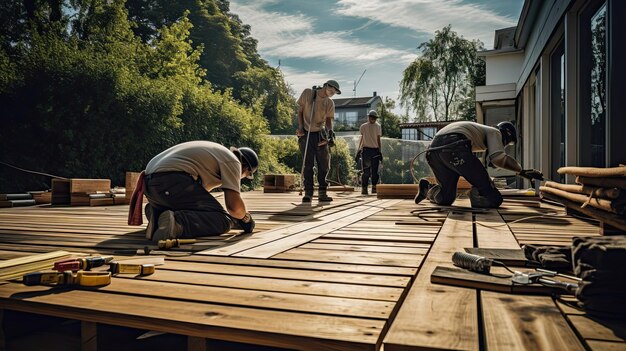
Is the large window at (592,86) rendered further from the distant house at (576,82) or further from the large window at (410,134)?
the large window at (410,134)

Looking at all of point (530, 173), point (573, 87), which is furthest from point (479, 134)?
point (573, 87)

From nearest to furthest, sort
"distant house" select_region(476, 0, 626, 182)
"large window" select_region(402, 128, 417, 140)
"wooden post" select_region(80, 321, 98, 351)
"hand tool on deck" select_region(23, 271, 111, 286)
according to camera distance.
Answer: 1. "wooden post" select_region(80, 321, 98, 351)
2. "hand tool on deck" select_region(23, 271, 111, 286)
3. "distant house" select_region(476, 0, 626, 182)
4. "large window" select_region(402, 128, 417, 140)

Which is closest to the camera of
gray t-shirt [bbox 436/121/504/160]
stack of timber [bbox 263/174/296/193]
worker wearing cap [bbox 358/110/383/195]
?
gray t-shirt [bbox 436/121/504/160]

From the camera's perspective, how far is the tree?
27641mm

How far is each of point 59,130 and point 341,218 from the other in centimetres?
594

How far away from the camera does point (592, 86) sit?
433cm

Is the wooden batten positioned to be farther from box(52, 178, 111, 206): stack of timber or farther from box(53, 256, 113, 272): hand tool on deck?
box(53, 256, 113, 272): hand tool on deck

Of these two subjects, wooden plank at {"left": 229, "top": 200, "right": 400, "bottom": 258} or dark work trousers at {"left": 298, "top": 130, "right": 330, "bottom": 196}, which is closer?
wooden plank at {"left": 229, "top": 200, "right": 400, "bottom": 258}

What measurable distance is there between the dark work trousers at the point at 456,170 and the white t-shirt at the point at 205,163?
2778 millimetres

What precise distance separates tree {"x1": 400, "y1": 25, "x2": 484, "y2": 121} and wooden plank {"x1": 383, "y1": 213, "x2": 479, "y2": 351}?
90.4 feet

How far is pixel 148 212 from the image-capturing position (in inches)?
127

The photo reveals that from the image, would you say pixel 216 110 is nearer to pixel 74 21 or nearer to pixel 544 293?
pixel 74 21

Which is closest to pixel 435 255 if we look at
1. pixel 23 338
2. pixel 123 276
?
pixel 123 276

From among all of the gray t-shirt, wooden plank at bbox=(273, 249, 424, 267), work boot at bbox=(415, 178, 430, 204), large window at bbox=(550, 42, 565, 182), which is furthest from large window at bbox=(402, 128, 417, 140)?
wooden plank at bbox=(273, 249, 424, 267)
